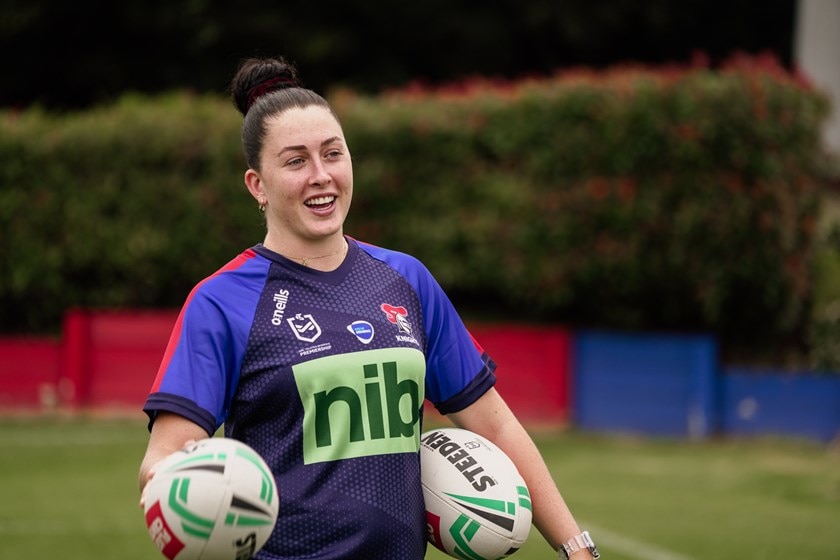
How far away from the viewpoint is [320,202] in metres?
3.65

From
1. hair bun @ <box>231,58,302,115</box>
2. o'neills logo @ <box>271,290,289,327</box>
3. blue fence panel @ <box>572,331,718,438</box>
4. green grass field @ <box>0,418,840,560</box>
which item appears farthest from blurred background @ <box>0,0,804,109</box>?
o'neills logo @ <box>271,290,289,327</box>

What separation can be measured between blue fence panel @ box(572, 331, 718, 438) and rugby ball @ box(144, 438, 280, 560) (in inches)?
429

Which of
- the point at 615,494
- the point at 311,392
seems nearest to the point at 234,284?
the point at 311,392

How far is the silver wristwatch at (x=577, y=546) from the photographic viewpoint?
3.82 meters

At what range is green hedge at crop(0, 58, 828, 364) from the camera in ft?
44.2

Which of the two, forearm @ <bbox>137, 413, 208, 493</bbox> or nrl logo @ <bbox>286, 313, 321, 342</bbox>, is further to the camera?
nrl logo @ <bbox>286, 313, 321, 342</bbox>

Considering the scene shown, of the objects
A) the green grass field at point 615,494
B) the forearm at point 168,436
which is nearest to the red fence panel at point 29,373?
the green grass field at point 615,494

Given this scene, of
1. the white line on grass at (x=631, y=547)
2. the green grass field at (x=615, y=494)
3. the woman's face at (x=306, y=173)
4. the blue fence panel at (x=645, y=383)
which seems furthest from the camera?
the blue fence panel at (x=645, y=383)

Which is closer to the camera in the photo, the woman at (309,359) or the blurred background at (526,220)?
the woman at (309,359)

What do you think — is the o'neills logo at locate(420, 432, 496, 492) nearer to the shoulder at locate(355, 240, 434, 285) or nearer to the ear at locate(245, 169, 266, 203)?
the shoulder at locate(355, 240, 434, 285)

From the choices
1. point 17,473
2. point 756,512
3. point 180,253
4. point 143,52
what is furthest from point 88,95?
point 756,512

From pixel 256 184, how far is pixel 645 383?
1064cm

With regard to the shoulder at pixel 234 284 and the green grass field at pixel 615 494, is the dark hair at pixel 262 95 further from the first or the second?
the green grass field at pixel 615 494

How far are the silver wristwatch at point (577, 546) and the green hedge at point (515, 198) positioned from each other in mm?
9910
